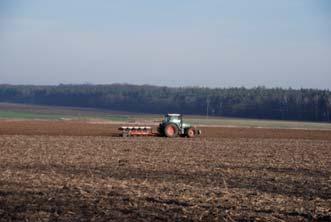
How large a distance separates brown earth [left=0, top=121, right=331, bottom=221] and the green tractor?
14.1 m

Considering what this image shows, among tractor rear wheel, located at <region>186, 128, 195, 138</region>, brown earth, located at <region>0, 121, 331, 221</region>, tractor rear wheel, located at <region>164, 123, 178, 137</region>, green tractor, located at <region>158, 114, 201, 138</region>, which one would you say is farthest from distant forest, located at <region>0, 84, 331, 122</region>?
brown earth, located at <region>0, 121, 331, 221</region>

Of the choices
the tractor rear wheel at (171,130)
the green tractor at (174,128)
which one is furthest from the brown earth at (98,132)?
the tractor rear wheel at (171,130)

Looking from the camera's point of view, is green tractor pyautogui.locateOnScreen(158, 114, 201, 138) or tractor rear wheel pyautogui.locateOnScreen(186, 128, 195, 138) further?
tractor rear wheel pyautogui.locateOnScreen(186, 128, 195, 138)

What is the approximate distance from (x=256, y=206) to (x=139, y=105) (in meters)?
150

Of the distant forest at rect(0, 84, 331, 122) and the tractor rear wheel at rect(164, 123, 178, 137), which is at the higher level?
the distant forest at rect(0, 84, 331, 122)

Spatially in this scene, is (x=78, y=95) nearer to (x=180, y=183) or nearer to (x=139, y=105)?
(x=139, y=105)

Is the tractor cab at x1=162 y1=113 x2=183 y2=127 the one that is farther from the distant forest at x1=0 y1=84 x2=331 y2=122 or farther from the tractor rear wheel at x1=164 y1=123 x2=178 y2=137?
the distant forest at x1=0 y1=84 x2=331 y2=122

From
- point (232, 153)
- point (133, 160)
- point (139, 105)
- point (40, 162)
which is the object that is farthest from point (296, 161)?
point (139, 105)

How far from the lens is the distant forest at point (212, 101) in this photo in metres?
129

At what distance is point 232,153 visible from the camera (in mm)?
28547

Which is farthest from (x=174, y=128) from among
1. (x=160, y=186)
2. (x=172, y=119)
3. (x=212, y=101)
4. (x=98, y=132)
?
(x=212, y=101)

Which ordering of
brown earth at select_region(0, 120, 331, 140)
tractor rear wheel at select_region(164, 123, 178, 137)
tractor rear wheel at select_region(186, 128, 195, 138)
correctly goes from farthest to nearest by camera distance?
brown earth at select_region(0, 120, 331, 140) → tractor rear wheel at select_region(186, 128, 195, 138) → tractor rear wheel at select_region(164, 123, 178, 137)

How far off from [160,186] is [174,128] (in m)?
26.6

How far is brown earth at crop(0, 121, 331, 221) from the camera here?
11828 mm
